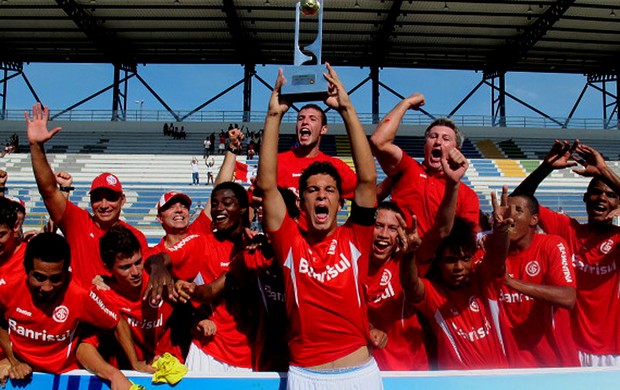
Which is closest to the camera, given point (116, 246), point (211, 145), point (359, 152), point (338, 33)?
point (359, 152)

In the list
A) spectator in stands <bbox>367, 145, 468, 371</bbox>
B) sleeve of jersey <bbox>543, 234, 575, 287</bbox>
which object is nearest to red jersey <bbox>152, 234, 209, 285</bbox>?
Result: spectator in stands <bbox>367, 145, 468, 371</bbox>

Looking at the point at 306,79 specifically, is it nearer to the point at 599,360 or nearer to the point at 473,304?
the point at 473,304

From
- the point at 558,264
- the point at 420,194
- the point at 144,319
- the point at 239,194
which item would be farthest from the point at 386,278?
A: the point at 144,319

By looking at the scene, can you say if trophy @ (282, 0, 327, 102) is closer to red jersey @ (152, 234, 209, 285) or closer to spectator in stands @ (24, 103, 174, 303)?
spectator in stands @ (24, 103, 174, 303)

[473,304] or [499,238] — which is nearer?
[499,238]

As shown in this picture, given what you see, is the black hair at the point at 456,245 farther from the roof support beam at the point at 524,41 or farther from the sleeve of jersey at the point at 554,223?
the roof support beam at the point at 524,41

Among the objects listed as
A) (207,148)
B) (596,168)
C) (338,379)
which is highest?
(207,148)

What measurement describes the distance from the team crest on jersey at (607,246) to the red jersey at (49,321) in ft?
10.6

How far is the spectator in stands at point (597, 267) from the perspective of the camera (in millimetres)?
3480

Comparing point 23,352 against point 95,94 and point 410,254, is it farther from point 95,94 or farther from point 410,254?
point 95,94

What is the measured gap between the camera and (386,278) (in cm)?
317

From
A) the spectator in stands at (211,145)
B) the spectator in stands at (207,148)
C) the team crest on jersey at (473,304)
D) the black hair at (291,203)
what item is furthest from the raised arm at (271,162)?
the spectator in stands at (211,145)

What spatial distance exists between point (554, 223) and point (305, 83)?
2527 millimetres

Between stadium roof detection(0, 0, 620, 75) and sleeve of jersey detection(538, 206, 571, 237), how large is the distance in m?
16.2
